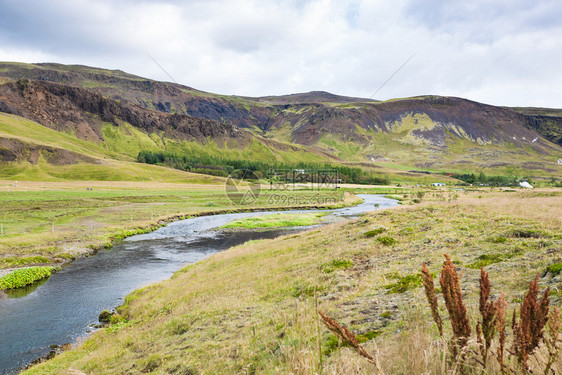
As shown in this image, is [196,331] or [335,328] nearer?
[335,328]

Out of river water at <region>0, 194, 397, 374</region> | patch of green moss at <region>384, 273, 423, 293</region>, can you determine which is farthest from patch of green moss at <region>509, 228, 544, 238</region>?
river water at <region>0, 194, 397, 374</region>

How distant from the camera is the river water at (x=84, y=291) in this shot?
769 inches

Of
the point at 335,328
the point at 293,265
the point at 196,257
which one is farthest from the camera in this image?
the point at 196,257

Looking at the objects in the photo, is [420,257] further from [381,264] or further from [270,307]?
[270,307]

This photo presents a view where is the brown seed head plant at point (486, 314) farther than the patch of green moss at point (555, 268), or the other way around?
the patch of green moss at point (555, 268)

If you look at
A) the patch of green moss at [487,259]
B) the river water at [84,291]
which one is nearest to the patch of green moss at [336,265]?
the patch of green moss at [487,259]

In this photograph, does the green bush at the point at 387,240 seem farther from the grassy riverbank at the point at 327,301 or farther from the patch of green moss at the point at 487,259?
the patch of green moss at the point at 487,259

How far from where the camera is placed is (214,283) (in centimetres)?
2103

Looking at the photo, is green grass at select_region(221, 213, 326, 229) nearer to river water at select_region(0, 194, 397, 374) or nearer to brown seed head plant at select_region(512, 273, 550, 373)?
river water at select_region(0, 194, 397, 374)

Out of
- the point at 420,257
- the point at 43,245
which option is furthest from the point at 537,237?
the point at 43,245

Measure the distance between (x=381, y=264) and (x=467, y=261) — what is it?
3845 mm

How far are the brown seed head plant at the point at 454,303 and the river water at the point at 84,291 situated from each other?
70.6 feet

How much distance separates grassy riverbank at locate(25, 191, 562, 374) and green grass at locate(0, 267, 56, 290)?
13.3 metres

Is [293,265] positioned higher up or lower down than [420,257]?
lower down
